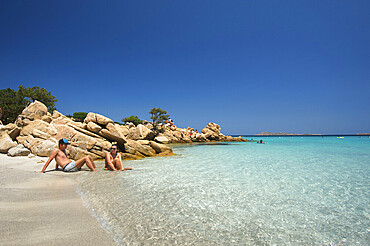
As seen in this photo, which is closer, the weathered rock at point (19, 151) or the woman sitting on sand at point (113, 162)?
the woman sitting on sand at point (113, 162)

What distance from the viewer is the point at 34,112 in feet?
64.7

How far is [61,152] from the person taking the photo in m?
10.8

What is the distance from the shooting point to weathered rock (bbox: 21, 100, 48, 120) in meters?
19.2

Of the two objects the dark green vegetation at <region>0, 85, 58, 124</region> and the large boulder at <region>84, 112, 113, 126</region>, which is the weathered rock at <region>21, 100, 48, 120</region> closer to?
the large boulder at <region>84, 112, 113, 126</region>

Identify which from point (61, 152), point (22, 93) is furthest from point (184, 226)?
point (22, 93)

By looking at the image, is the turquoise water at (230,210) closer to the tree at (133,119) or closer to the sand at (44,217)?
the sand at (44,217)

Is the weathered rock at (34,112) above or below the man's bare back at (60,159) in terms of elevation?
above

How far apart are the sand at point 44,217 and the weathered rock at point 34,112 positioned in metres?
14.4

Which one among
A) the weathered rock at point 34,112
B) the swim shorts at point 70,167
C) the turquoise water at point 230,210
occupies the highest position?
the weathered rock at point 34,112

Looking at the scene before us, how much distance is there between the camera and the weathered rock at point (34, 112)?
757 inches

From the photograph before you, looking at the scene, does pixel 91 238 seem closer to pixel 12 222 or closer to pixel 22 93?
pixel 12 222

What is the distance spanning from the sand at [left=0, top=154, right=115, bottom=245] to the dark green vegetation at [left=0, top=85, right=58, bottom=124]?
4367 cm

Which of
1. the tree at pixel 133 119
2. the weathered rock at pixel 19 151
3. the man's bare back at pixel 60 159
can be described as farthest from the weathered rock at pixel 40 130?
the tree at pixel 133 119

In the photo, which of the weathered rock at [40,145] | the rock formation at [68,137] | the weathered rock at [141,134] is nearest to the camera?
the weathered rock at [40,145]
